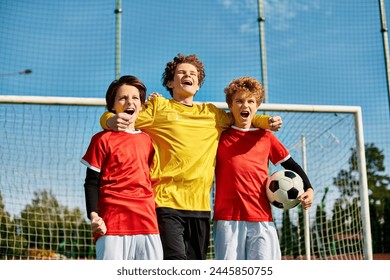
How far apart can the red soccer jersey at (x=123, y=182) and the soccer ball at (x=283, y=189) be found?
0.65m

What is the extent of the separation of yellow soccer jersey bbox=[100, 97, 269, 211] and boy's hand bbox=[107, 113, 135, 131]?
0.25ft

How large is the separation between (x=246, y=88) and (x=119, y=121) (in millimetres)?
750

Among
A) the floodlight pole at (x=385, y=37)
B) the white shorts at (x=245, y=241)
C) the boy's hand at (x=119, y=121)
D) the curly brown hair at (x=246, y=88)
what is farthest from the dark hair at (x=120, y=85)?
the floodlight pole at (x=385, y=37)

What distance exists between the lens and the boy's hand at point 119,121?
2.46 meters

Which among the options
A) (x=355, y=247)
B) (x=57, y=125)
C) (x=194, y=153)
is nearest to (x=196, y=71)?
(x=194, y=153)

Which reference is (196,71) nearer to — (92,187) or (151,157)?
(151,157)

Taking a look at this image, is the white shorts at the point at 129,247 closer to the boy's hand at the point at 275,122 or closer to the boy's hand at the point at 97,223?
the boy's hand at the point at 97,223

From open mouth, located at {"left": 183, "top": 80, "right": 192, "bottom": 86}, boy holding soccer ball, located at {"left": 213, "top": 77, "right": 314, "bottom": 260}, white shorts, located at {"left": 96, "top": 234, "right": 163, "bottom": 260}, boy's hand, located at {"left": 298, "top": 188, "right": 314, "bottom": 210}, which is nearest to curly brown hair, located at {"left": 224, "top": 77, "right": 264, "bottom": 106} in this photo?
boy holding soccer ball, located at {"left": 213, "top": 77, "right": 314, "bottom": 260}

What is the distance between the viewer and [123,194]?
240 cm

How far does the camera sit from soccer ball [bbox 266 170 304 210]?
2.69m

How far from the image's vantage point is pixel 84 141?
5.26 metres

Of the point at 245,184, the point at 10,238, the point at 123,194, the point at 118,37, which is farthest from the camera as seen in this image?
the point at 118,37

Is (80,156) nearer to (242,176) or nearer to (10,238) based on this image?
(10,238)

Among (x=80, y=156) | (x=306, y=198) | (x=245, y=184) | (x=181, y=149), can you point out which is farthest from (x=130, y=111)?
(x=80, y=156)
